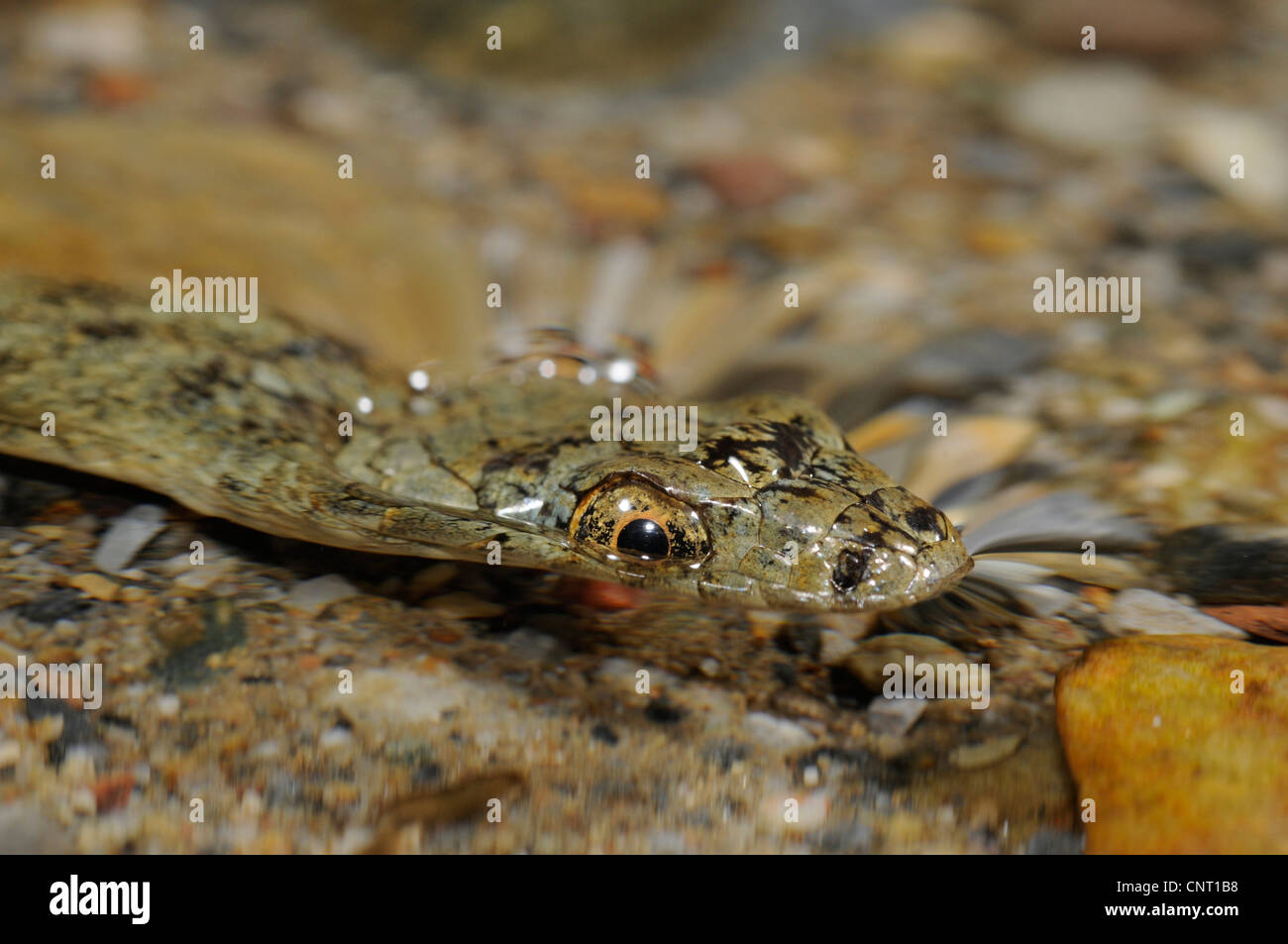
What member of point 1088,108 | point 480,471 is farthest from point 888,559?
point 1088,108

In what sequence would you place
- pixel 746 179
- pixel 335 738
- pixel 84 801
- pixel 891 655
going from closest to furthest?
pixel 84 801, pixel 335 738, pixel 891 655, pixel 746 179

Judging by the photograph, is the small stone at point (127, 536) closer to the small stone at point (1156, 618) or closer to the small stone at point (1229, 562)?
the small stone at point (1156, 618)

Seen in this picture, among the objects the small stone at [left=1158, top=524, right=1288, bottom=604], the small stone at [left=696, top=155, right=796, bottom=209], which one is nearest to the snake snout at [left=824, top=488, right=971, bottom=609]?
the small stone at [left=1158, top=524, right=1288, bottom=604]

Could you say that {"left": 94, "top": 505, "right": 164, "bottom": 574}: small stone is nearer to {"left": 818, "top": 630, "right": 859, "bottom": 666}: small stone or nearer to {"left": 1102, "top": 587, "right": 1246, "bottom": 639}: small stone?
{"left": 818, "top": 630, "right": 859, "bottom": 666}: small stone

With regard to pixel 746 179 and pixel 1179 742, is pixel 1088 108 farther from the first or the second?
pixel 1179 742
